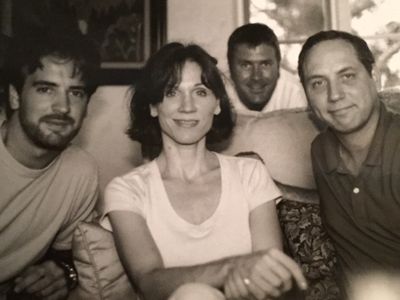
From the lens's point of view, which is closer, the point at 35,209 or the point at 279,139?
the point at 35,209

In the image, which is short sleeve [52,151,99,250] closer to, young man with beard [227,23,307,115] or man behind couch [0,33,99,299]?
man behind couch [0,33,99,299]

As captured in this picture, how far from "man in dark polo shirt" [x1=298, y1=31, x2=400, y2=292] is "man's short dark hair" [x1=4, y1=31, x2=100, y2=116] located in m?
0.49

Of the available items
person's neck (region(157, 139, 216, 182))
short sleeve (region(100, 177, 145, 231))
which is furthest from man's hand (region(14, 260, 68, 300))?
person's neck (region(157, 139, 216, 182))

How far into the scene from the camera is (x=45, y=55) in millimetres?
959

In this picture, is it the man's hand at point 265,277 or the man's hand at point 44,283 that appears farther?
the man's hand at point 44,283

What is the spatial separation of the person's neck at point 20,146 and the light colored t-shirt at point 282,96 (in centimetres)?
48

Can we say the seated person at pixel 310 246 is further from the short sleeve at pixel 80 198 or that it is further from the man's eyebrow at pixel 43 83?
the man's eyebrow at pixel 43 83

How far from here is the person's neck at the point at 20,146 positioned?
952mm

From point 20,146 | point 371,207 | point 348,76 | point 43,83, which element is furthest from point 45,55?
point 371,207

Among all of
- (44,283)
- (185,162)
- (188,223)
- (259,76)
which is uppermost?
(259,76)

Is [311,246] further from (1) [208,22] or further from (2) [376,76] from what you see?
(1) [208,22]

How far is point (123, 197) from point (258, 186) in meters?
0.27

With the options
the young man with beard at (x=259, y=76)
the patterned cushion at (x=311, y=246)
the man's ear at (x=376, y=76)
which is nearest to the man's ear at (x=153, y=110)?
the young man with beard at (x=259, y=76)

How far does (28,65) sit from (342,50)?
2.24 ft
